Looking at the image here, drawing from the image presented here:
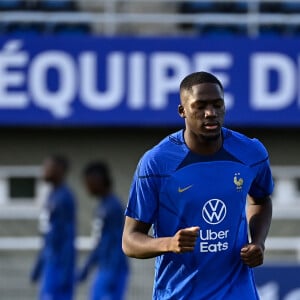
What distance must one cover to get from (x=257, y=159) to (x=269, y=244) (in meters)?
7.49

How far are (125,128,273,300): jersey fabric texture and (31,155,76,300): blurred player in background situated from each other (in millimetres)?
5938

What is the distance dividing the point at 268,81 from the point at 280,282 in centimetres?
315

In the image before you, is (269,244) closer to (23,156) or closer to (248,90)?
(248,90)

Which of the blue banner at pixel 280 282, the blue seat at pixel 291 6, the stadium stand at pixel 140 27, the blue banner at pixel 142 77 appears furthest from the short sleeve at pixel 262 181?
the blue seat at pixel 291 6

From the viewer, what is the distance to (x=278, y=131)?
1330 centimetres

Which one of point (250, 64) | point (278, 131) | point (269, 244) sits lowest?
point (269, 244)

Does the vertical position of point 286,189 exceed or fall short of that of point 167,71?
it falls short

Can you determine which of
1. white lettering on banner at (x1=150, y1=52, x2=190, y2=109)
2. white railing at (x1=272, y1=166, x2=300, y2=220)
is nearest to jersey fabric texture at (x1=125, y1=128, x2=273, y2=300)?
white lettering on banner at (x1=150, y1=52, x2=190, y2=109)

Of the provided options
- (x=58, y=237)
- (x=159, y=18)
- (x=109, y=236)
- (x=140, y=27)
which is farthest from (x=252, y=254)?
(x=140, y=27)

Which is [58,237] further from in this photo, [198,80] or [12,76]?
[198,80]

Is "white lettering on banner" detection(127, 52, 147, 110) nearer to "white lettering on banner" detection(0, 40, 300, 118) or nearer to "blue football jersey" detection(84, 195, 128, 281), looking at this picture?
"white lettering on banner" detection(0, 40, 300, 118)

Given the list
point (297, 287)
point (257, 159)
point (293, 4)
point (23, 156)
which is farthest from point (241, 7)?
point (257, 159)

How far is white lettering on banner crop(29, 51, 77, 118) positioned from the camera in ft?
40.5

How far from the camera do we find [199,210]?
5.03 meters
